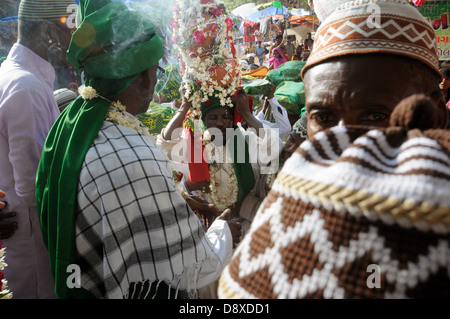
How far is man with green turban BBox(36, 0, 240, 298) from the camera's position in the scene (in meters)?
1.93

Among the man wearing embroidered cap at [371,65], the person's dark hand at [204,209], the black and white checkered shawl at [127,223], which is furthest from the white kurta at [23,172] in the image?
the man wearing embroidered cap at [371,65]

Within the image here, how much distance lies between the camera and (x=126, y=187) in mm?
1934

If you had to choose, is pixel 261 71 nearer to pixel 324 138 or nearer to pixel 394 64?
pixel 394 64

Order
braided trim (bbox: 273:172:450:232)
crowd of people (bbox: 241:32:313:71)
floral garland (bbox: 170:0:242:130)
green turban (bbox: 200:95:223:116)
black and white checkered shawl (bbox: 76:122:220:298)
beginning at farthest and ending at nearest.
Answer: crowd of people (bbox: 241:32:313:71)
green turban (bbox: 200:95:223:116)
floral garland (bbox: 170:0:242:130)
black and white checkered shawl (bbox: 76:122:220:298)
braided trim (bbox: 273:172:450:232)

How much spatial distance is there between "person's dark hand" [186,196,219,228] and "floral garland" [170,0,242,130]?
116 centimetres

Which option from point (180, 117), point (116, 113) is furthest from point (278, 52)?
point (116, 113)

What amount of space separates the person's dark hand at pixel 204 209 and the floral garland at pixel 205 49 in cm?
116

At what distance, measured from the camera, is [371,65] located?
4.07ft

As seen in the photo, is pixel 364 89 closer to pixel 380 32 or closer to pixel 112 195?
pixel 380 32

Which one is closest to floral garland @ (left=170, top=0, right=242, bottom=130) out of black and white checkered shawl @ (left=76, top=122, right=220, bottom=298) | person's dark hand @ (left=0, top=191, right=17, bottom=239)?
black and white checkered shawl @ (left=76, top=122, right=220, bottom=298)

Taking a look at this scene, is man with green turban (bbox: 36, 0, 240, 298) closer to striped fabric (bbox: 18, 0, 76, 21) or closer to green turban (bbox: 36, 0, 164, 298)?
green turban (bbox: 36, 0, 164, 298)

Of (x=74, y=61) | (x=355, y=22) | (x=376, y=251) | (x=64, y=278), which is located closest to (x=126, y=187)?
(x=64, y=278)

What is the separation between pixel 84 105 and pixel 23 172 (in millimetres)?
860

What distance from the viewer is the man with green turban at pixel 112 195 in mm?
1926
